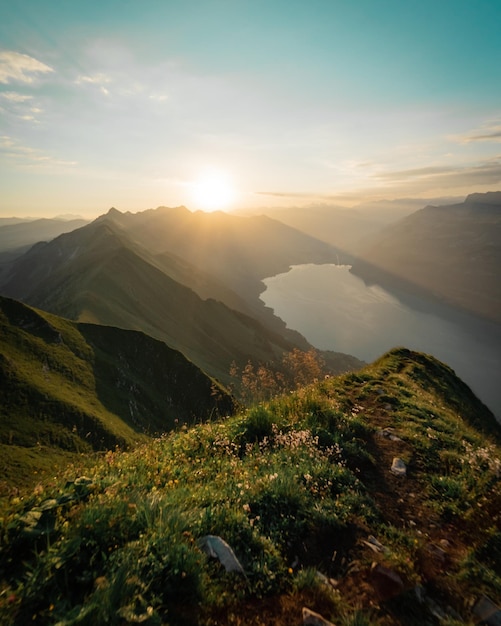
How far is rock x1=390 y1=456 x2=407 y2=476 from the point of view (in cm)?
736

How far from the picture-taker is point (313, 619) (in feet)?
11.2

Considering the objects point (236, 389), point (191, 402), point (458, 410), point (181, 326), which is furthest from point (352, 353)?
point (458, 410)

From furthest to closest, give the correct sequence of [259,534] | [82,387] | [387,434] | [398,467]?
[82,387], [387,434], [398,467], [259,534]

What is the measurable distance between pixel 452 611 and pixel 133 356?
5523 centimetres

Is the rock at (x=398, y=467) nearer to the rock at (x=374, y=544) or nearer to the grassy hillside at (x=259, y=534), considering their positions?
the grassy hillside at (x=259, y=534)

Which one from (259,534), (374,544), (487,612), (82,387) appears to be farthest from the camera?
(82,387)

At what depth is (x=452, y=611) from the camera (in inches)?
161

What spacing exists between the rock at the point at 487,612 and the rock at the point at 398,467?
311 cm

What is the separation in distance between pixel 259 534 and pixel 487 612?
9.12 feet

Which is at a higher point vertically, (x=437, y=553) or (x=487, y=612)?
(x=487, y=612)

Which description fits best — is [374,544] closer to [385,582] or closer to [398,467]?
[385,582]

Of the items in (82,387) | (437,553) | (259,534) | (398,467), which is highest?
(259,534)

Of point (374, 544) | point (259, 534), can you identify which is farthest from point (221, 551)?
point (374, 544)

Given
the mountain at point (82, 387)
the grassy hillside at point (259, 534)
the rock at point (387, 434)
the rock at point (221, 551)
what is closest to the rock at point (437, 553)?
the grassy hillside at point (259, 534)
